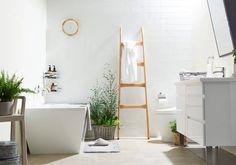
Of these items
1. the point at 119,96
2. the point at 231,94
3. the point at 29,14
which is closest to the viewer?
the point at 231,94

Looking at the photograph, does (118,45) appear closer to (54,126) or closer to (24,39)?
(24,39)

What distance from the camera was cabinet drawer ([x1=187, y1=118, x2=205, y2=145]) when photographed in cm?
312

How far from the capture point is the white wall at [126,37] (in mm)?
5484

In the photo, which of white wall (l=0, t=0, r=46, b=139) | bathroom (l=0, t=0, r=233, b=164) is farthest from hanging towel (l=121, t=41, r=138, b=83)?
white wall (l=0, t=0, r=46, b=139)

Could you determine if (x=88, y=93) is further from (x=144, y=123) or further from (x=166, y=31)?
(x=166, y=31)

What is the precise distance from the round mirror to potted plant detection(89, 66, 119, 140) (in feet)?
2.68

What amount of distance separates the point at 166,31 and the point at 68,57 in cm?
161

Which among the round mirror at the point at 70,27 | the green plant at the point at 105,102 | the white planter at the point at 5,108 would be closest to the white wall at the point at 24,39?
the round mirror at the point at 70,27

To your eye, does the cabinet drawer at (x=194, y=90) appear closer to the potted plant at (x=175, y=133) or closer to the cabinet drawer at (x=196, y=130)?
the cabinet drawer at (x=196, y=130)

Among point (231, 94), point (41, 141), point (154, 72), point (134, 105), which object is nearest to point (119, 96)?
point (134, 105)

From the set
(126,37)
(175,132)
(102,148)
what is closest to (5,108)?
(102,148)

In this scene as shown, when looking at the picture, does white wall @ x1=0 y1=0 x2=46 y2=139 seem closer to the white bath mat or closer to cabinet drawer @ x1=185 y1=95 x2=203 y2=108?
the white bath mat

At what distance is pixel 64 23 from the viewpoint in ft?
18.0

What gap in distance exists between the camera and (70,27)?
→ 18.1 feet
